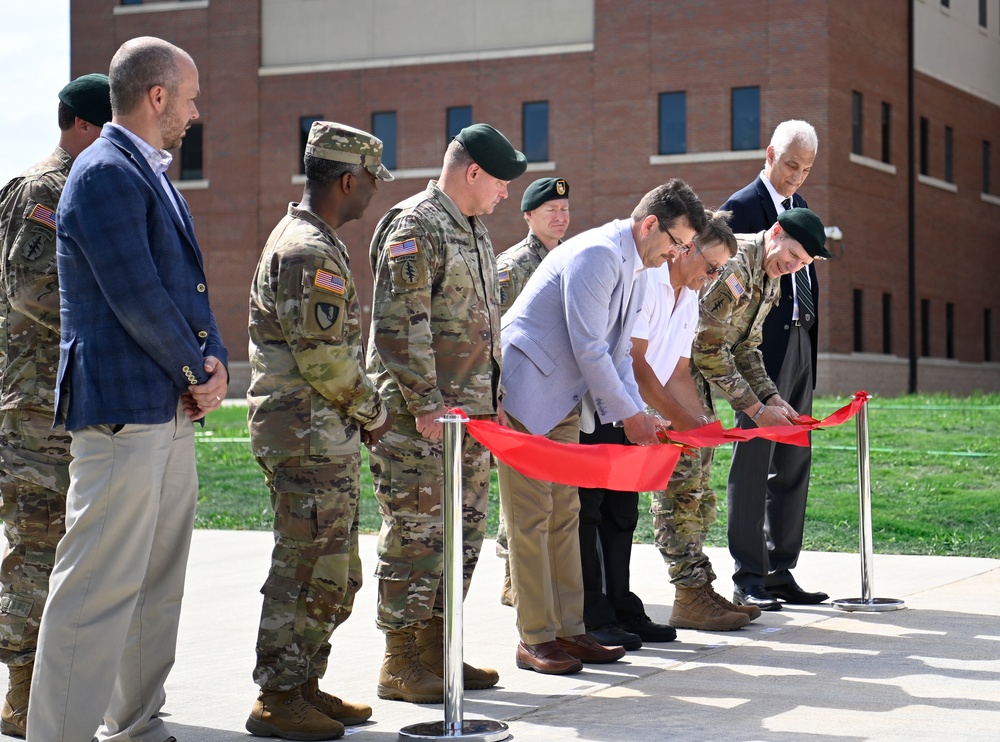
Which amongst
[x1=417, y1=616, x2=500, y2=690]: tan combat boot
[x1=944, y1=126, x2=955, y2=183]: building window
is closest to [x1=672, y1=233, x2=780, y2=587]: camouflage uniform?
[x1=417, y1=616, x2=500, y2=690]: tan combat boot

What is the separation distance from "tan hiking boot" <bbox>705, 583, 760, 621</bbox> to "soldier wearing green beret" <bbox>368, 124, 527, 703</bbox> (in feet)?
6.42

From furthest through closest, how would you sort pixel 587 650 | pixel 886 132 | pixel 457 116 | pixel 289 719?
1. pixel 457 116
2. pixel 886 132
3. pixel 587 650
4. pixel 289 719

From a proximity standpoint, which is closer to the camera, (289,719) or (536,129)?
(289,719)

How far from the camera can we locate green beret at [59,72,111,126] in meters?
5.50

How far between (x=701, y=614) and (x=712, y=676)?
4.32ft

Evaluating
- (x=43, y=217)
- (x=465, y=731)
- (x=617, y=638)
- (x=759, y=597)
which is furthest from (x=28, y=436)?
(x=759, y=597)

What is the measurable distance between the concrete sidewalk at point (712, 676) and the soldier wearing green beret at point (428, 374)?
30cm

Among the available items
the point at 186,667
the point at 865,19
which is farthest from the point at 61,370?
the point at 865,19

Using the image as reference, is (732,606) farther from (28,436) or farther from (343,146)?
(28,436)

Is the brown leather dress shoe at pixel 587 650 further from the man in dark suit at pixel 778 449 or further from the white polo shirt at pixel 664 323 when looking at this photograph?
the man in dark suit at pixel 778 449

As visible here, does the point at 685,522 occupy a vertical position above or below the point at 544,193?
below

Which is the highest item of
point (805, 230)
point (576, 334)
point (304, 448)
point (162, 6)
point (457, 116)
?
point (162, 6)

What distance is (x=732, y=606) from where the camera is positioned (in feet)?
25.4

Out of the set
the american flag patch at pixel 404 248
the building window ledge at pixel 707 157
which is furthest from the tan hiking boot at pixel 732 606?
the building window ledge at pixel 707 157
